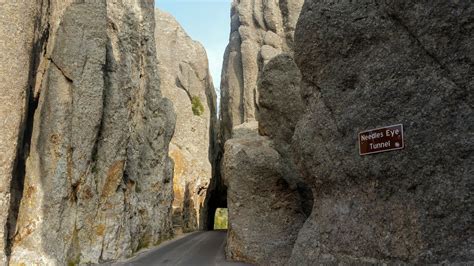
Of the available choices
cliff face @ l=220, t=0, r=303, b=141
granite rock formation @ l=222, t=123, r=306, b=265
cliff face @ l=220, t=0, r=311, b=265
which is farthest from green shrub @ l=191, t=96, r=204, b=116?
granite rock formation @ l=222, t=123, r=306, b=265

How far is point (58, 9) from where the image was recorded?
45.3ft

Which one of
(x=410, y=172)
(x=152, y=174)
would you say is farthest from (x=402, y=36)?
(x=152, y=174)

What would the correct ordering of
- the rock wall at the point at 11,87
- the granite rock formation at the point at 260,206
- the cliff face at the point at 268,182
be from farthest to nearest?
the cliff face at the point at 268,182
the granite rock formation at the point at 260,206
the rock wall at the point at 11,87

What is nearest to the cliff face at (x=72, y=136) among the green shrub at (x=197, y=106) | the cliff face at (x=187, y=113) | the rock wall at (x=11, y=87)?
the rock wall at (x=11, y=87)

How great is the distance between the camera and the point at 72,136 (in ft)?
41.0

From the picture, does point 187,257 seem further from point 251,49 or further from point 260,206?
point 251,49

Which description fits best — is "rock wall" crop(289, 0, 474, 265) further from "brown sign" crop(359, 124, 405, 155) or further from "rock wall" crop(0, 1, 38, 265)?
"rock wall" crop(0, 1, 38, 265)

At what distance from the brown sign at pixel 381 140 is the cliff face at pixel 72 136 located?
29.0 ft

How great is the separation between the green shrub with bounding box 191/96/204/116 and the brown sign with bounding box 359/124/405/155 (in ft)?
94.5

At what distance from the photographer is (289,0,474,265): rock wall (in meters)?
5.38

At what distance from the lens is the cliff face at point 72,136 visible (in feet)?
36.2

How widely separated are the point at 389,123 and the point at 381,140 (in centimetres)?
29

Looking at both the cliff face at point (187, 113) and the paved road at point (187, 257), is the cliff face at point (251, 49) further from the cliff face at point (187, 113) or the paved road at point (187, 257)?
the paved road at point (187, 257)

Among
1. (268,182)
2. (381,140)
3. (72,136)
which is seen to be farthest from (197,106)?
(381,140)
